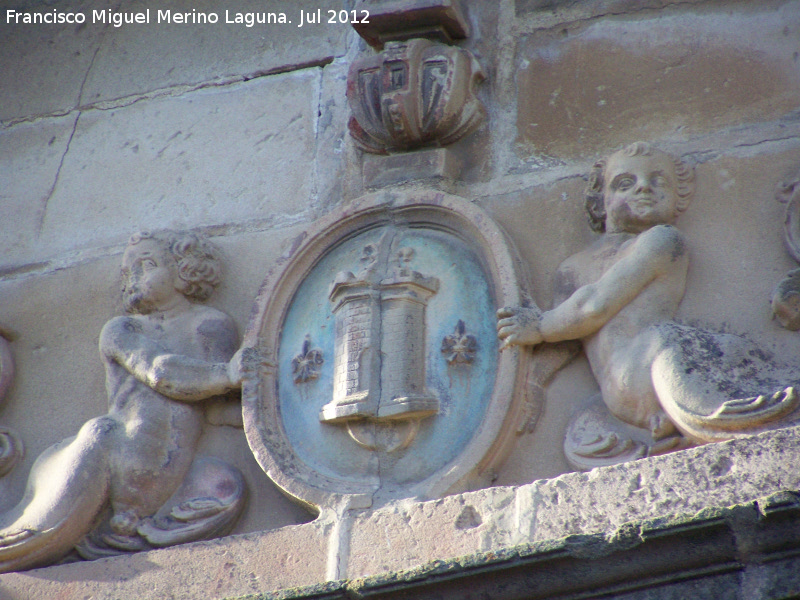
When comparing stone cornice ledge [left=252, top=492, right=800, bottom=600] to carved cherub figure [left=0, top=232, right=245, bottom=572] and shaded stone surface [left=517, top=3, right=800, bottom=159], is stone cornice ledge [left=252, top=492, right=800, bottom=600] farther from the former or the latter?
shaded stone surface [left=517, top=3, right=800, bottom=159]

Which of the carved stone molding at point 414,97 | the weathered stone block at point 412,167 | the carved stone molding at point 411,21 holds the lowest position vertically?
the weathered stone block at point 412,167

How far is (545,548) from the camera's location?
3.10 metres

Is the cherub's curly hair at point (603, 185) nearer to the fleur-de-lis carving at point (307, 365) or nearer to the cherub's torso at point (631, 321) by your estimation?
the cherub's torso at point (631, 321)

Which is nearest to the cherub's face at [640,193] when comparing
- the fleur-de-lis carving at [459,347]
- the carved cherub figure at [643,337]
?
the carved cherub figure at [643,337]

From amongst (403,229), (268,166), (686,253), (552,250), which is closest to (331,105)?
(268,166)

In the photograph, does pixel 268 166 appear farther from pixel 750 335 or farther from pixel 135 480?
pixel 750 335

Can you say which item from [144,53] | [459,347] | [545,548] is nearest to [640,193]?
[459,347]

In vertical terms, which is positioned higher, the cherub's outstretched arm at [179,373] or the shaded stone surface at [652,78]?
the shaded stone surface at [652,78]

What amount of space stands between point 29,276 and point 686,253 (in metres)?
2.00

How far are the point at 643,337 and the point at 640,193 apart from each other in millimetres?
405

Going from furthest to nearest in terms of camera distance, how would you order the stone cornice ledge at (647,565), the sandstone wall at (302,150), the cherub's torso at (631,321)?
the sandstone wall at (302,150) < the cherub's torso at (631,321) < the stone cornice ledge at (647,565)

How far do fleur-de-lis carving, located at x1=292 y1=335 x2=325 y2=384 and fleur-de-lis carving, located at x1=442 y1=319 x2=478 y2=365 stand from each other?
0.35 m

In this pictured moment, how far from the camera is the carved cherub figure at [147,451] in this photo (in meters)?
3.78

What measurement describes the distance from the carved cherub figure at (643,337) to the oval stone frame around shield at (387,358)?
0.15m
